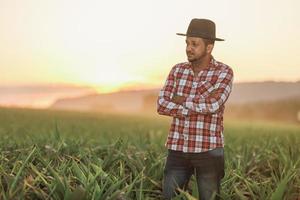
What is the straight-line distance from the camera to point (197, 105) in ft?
19.4

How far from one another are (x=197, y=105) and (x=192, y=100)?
10cm

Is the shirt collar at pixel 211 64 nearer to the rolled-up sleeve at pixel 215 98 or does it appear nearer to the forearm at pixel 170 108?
the rolled-up sleeve at pixel 215 98

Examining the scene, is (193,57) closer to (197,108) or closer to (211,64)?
(211,64)

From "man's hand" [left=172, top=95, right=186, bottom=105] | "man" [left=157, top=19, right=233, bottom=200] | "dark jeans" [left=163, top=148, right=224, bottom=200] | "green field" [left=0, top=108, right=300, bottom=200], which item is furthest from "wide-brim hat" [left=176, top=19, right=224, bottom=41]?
"green field" [left=0, top=108, right=300, bottom=200]

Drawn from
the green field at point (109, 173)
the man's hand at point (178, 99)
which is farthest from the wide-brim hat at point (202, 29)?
the green field at point (109, 173)

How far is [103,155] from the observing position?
9125 millimetres

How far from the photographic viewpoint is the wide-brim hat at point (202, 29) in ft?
19.8

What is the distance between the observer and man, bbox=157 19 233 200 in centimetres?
595

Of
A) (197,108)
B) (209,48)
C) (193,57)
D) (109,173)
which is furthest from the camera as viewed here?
(109,173)

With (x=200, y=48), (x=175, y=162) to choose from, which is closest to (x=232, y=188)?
(x=175, y=162)

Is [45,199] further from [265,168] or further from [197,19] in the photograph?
[265,168]

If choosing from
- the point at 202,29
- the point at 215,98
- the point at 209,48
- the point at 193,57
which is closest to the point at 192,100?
the point at 215,98

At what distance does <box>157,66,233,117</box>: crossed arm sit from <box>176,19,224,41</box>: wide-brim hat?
0.36 m

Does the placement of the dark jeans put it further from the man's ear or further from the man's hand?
the man's ear
